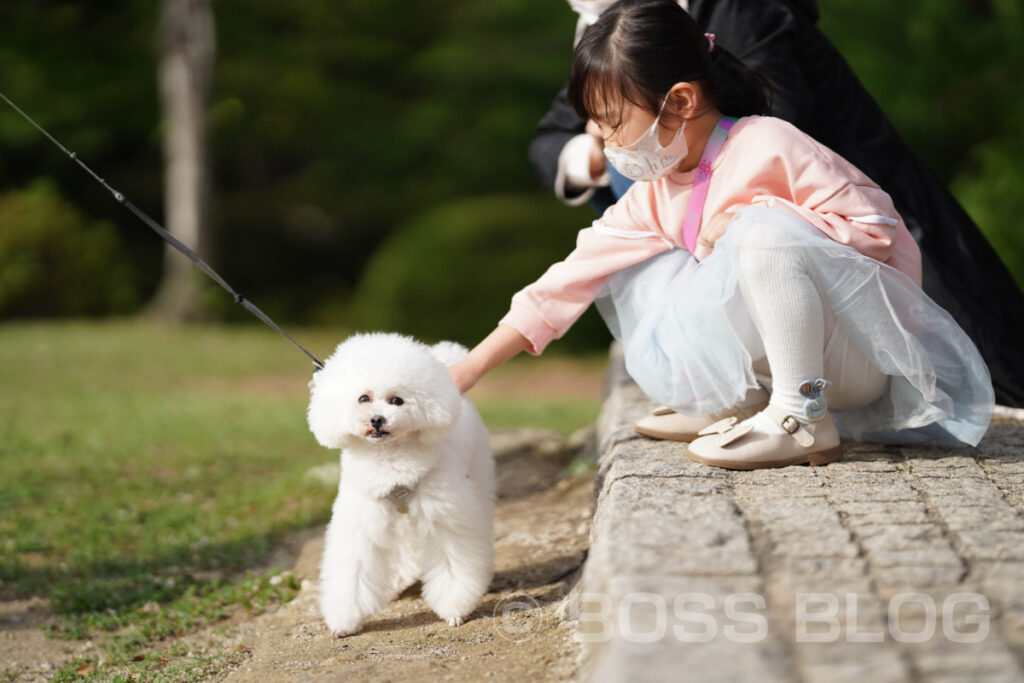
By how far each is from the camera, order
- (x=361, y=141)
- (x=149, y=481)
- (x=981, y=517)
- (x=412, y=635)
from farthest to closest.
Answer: (x=361, y=141)
(x=149, y=481)
(x=412, y=635)
(x=981, y=517)

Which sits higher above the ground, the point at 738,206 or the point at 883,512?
the point at 738,206

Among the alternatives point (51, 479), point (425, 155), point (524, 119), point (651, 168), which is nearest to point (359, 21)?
point (425, 155)

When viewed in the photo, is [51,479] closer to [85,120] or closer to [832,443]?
[832,443]

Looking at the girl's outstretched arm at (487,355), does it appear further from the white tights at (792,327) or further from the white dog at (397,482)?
the white tights at (792,327)

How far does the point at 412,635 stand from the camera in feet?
9.41

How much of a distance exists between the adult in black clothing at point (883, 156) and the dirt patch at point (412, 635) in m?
1.46

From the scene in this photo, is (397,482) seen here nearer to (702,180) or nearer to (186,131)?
(702,180)

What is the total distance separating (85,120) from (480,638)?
1357 centimetres

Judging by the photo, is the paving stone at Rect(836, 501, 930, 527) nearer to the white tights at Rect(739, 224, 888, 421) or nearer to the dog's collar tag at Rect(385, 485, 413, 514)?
the white tights at Rect(739, 224, 888, 421)

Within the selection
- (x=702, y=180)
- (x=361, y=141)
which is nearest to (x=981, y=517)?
(x=702, y=180)

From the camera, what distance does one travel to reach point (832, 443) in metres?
2.74

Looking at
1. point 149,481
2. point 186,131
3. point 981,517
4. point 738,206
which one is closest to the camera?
point 981,517

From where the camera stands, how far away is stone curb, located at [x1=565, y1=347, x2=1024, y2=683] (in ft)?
6.02

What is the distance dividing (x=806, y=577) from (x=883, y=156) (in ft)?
6.33
